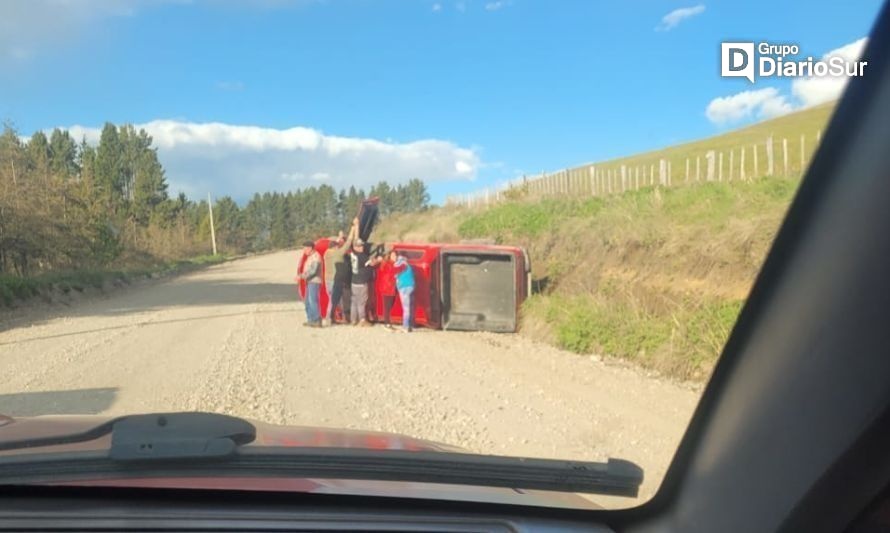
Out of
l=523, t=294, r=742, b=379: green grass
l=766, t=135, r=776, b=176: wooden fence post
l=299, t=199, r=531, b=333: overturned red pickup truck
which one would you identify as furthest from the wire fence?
l=299, t=199, r=531, b=333: overturned red pickup truck

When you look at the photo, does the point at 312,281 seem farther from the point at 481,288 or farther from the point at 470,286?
the point at 481,288

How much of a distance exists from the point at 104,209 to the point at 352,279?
25.5 metres

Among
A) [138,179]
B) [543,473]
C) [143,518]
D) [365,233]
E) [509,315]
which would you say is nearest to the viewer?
[143,518]

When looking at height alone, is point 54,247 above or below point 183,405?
above

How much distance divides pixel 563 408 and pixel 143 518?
645cm

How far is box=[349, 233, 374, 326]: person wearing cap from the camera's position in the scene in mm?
15688

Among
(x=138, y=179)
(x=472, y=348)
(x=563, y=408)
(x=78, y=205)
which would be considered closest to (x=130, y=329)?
(x=472, y=348)

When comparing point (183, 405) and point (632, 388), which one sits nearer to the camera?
point (183, 405)

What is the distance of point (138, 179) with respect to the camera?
58938 mm

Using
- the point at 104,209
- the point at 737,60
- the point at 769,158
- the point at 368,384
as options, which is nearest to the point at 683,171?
the point at 769,158

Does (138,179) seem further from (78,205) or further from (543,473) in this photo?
(543,473)

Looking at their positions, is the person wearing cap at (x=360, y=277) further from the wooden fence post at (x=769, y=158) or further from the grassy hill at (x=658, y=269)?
the wooden fence post at (x=769, y=158)

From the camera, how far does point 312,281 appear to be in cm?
1551

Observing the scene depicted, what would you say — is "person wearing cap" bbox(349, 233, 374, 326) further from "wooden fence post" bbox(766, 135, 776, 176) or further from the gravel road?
"wooden fence post" bbox(766, 135, 776, 176)
